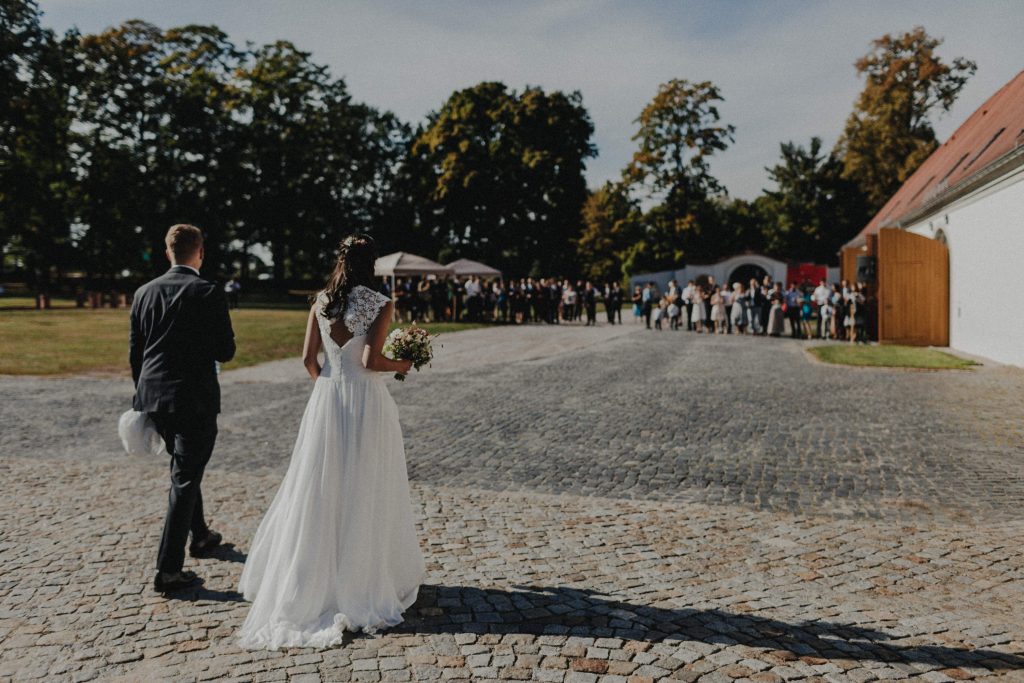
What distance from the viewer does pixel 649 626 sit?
411 centimetres

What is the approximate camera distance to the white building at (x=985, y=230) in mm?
16922

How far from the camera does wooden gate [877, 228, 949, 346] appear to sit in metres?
21.9

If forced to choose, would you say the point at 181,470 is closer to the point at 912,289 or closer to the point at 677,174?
the point at 912,289

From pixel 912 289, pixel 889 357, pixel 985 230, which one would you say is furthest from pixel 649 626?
pixel 912 289

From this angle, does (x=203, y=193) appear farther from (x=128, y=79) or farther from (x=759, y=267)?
(x=759, y=267)

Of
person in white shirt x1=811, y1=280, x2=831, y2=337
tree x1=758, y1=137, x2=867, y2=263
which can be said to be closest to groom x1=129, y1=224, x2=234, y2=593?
person in white shirt x1=811, y1=280, x2=831, y2=337

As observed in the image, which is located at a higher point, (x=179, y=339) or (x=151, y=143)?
(x=151, y=143)

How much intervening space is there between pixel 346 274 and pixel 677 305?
2582cm

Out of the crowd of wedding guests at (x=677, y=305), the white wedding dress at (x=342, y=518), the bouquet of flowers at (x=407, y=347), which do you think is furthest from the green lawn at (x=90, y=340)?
the white wedding dress at (x=342, y=518)

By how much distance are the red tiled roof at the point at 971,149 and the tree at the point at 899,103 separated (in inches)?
384

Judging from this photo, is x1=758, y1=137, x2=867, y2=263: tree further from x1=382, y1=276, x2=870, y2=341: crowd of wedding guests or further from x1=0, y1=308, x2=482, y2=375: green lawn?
x1=0, y1=308, x2=482, y2=375: green lawn

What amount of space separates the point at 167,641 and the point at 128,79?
48839 mm

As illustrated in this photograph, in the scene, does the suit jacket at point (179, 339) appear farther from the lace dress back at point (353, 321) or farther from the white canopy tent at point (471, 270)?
the white canopy tent at point (471, 270)

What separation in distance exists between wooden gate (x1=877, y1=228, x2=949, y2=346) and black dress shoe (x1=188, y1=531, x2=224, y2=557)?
20.6 m
